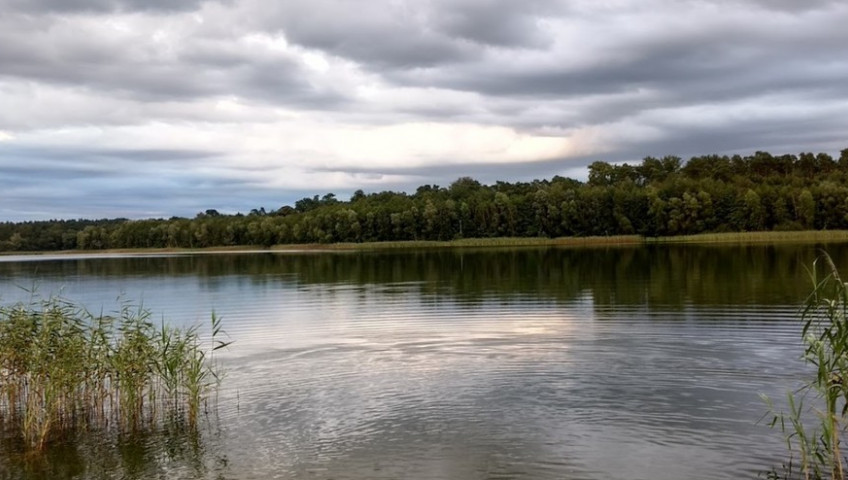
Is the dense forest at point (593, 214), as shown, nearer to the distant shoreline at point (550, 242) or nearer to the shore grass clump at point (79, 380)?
the distant shoreline at point (550, 242)

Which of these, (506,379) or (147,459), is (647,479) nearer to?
(506,379)

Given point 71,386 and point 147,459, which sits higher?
point 71,386

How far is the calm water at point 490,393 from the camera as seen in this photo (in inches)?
509

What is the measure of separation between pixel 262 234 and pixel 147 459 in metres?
169

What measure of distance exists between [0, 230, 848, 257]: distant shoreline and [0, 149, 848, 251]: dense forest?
3.71m

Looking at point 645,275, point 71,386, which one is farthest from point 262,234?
point 71,386

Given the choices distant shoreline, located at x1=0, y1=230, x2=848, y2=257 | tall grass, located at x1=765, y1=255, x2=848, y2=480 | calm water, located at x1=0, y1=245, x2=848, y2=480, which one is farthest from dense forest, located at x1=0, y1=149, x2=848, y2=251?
tall grass, located at x1=765, y1=255, x2=848, y2=480

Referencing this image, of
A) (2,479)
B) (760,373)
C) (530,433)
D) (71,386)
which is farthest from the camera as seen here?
(760,373)

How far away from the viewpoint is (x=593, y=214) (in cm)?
14650

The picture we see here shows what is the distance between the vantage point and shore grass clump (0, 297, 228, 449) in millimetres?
15852

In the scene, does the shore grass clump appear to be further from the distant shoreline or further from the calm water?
the distant shoreline

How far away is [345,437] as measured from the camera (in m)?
14.6

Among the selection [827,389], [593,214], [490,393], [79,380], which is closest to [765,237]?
[593,214]

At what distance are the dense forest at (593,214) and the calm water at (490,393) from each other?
354 ft
